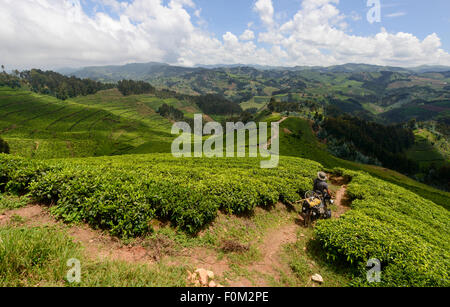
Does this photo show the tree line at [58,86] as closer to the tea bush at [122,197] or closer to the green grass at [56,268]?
the tea bush at [122,197]

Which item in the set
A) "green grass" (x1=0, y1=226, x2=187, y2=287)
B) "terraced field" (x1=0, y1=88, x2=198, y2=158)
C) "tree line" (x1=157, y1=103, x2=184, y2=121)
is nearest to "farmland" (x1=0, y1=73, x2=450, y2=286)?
"green grass" (x1=0, y1=226, x2=187, y2=287)

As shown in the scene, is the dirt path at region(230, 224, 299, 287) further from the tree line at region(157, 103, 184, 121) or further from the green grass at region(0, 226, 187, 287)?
the tree line at region(157, 103, 184, 121)

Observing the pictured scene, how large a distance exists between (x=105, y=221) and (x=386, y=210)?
15656mm

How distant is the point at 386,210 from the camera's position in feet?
38.9

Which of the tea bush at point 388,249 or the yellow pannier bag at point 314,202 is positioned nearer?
the tea bush at point 388,249

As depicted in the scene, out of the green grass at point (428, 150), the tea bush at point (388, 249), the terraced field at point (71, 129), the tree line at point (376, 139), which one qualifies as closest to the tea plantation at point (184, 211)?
the tea bush at point (388, 249)

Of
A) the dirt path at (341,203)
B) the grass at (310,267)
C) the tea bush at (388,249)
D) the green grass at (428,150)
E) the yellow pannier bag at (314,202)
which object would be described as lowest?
the green grass at (428,150)

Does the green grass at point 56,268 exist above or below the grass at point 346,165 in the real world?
above

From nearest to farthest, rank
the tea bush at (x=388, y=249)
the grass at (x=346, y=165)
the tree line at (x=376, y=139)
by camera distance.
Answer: the tea bush at (x=388, y=249), the grass at (x=346, y=165), the tree line at (x=376, y=139)

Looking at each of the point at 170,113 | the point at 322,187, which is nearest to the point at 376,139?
the point at 322,187
